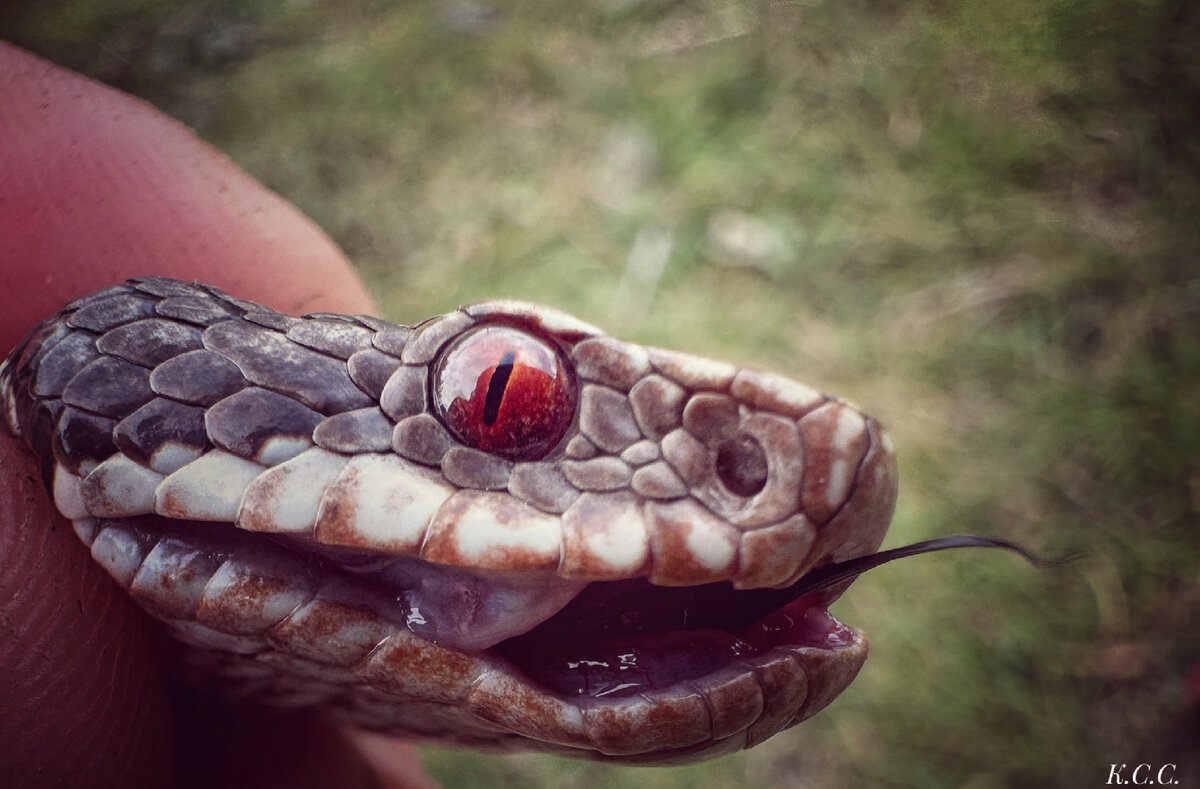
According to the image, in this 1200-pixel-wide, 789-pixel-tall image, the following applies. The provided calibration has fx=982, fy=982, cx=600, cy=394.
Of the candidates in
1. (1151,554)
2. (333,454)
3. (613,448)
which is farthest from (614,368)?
(1151,554)

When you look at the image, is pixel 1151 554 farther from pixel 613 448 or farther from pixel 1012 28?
pixel 613 448

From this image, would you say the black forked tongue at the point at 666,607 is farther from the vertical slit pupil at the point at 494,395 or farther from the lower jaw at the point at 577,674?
the vertical slit pupil at the point at 494,395

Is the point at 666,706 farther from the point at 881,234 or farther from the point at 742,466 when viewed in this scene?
the point at 881,234

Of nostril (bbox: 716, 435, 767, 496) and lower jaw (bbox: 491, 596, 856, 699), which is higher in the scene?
nostril (bbox: 716, 435, 767, 496)

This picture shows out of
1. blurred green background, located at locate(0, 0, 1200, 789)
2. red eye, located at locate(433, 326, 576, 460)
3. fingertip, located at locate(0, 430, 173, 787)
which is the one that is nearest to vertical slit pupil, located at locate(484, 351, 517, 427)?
red eye, located at locate(433, 326, 576, 460)

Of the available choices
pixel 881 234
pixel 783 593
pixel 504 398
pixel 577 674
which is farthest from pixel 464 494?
pixel 881 234

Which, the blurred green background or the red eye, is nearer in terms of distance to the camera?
the red eye

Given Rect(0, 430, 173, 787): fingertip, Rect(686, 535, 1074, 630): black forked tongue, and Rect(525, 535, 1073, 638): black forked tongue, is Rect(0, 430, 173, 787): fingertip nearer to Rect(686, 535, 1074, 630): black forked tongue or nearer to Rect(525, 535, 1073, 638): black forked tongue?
Rect(525, 535, 1073, 638): black forked tongue

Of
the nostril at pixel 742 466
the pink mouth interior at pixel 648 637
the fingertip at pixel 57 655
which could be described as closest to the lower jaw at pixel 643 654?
the pink mouth interior at pixel 648 637
